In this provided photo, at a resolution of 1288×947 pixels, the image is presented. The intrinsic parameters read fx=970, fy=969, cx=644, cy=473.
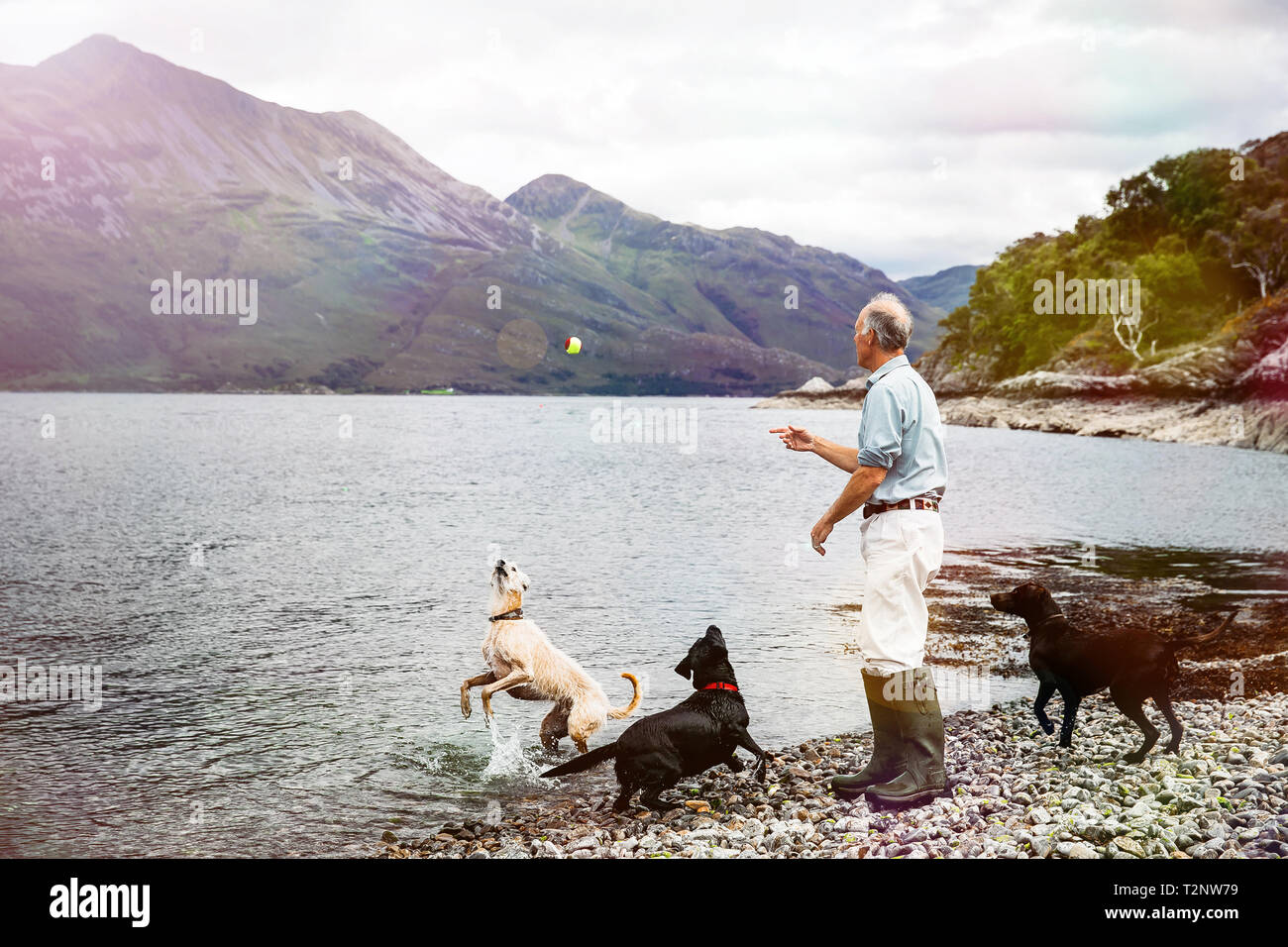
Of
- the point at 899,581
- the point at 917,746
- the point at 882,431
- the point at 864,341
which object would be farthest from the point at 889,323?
the point at 917,746

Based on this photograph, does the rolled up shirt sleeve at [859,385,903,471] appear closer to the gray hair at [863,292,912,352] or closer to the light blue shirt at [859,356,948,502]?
the light blue shirt at [859,356,948,502]

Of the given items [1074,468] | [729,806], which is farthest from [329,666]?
[1074,468]

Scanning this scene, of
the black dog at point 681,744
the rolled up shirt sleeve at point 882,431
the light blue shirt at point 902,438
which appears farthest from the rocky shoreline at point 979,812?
the rolled up shirt sleeve at point 882,431

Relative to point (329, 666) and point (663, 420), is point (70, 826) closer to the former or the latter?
point (329, 666)

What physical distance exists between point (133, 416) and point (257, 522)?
124168mm

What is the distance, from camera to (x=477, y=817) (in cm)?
884

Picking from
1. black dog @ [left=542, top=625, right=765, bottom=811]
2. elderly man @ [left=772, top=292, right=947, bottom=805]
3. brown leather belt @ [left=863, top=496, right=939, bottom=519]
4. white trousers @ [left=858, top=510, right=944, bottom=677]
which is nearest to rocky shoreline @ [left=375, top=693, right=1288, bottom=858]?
black dog @ [left=542, top=625, right=765, bottom=811]

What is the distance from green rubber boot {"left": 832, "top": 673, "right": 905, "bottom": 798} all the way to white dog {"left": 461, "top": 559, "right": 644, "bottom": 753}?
2.21 meters

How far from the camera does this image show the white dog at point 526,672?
30.7 ft

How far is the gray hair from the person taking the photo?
720 cm

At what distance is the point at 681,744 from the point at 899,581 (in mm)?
2305

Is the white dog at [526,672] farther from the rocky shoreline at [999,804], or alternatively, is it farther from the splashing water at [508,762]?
the rocky shoreline at [999,804]

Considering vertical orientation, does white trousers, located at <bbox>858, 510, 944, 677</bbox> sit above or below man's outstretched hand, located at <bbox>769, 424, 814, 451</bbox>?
below

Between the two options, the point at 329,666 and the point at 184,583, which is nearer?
the point at 329,666
